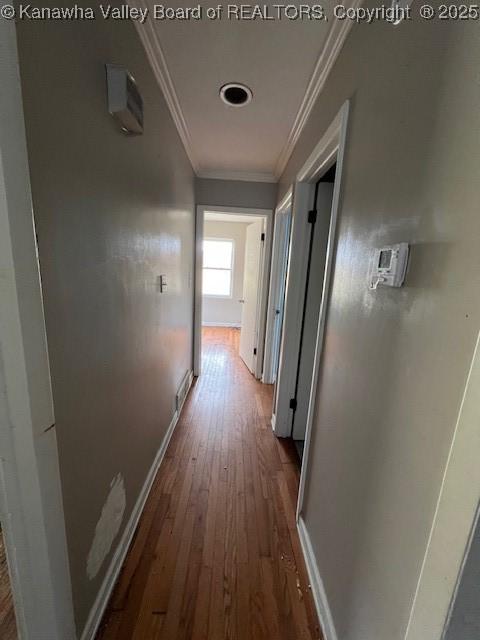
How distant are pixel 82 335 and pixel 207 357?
132 inches

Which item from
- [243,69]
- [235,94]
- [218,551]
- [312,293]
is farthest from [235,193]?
[218,551]

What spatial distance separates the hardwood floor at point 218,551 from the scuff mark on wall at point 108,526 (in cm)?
23

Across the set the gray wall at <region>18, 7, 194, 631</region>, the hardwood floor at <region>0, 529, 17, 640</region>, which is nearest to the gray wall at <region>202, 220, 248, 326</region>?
the gray wall at <region>18, 7, 194, 631</region>

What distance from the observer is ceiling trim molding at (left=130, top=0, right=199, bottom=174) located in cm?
120

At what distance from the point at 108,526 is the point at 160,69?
7.54ft

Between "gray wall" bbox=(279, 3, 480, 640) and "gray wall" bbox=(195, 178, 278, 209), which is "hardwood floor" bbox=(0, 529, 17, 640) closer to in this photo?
"gray wall" bbox=(279, 3, 480, 640)

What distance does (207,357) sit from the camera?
418 centimetres

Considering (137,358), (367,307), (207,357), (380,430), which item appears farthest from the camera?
(207,357)

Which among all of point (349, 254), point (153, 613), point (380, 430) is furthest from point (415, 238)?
point (153, 613)

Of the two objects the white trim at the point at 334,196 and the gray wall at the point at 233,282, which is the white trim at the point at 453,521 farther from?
the gray wall at the point at 233,282

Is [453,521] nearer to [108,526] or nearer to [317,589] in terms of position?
[317,589]

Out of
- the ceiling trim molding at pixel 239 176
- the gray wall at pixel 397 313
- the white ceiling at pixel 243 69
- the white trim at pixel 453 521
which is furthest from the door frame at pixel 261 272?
the white trim at pixel 453 521

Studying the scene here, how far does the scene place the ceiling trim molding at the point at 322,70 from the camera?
1.13m

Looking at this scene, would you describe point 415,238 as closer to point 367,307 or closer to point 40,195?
point 367,307
